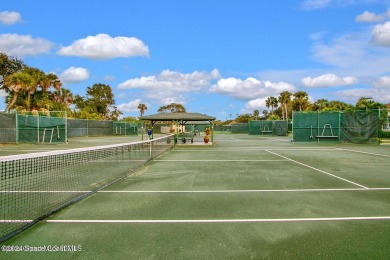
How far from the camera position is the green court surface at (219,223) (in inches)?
175

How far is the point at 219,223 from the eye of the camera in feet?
18.7

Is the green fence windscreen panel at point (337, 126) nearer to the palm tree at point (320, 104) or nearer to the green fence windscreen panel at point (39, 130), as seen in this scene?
the green fence windscreen panel at point (39, 130)

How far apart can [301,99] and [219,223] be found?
245ft

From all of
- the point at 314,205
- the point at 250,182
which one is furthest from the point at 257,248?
the point at 250,182

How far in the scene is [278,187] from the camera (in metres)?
8.98

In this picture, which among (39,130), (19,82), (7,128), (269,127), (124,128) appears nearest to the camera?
(7,128)

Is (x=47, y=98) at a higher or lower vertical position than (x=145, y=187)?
higher

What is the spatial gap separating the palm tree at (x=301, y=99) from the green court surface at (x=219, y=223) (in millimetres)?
69017

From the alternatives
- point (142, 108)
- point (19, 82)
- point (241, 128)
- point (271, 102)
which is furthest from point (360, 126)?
point (142, 108)

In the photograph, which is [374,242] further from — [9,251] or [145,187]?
[145,187]

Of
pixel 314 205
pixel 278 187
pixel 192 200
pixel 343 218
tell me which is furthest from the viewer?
pixel 278 187

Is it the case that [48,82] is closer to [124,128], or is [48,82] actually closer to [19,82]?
[19,82]

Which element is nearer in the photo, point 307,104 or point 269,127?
point 269,127

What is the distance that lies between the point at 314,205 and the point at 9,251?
5.89 m
